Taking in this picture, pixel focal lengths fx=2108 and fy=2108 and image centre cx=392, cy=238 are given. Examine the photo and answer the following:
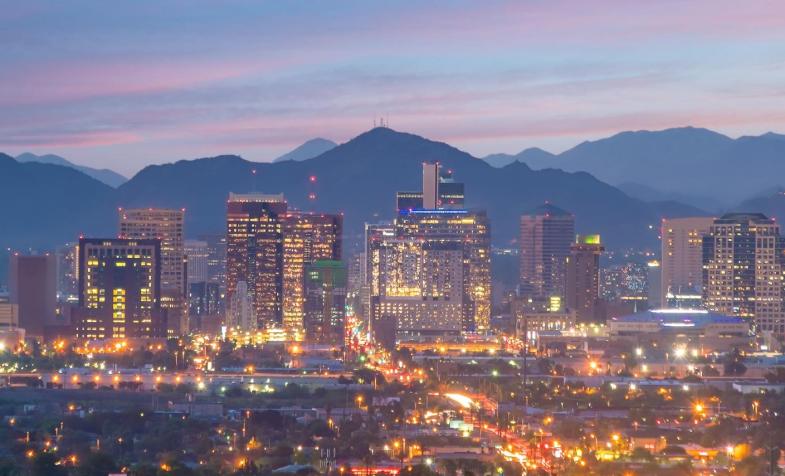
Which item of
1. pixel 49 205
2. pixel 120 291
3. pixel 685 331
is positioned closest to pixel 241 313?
pixel 120 291

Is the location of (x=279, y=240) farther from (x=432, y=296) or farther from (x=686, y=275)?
(x=686, y=275)

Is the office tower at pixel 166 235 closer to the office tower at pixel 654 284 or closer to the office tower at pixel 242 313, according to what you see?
the office tower at pixel 242 313

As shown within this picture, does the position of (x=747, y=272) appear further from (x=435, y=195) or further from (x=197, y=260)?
(x=197, y=260)

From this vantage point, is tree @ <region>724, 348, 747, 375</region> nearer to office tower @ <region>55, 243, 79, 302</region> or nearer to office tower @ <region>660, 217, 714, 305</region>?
office tower @ <region>660, 217, 714, 305</region>

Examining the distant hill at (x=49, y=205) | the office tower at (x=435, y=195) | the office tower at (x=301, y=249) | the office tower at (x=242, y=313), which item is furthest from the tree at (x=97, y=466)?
the distant hill at (x=49, y=205)

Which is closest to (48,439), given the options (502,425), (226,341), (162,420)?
(162,420)

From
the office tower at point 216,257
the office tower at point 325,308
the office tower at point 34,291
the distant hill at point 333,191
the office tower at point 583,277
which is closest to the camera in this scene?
the office tower at point 34,291

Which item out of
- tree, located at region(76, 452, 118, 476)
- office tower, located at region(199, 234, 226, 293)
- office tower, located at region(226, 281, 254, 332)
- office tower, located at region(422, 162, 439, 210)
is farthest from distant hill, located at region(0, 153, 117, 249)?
tree, located at region(76, 452, 118, 476)
